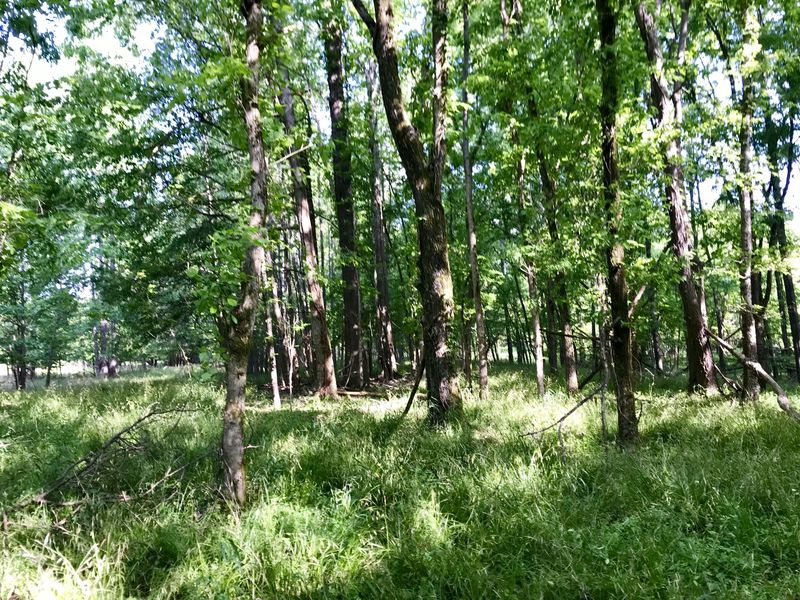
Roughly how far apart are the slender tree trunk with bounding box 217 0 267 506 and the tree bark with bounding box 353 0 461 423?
9.04ft

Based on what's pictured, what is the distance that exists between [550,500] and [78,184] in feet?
38.1

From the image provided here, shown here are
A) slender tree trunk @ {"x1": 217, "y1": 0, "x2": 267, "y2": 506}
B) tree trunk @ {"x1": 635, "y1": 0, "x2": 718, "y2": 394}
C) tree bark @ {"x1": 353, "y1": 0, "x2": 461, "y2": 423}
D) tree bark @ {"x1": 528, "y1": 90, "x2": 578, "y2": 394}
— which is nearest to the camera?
slender tree trunk @ {"x1": 217, "y1": 0, "x2": 267, "y2": 506}

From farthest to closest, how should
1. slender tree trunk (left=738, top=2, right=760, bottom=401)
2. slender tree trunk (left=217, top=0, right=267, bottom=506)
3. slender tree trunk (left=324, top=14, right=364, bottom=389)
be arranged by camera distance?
slender tree trunk (left=324, top=14, right=364, bottom=389) < slender tree trunk (left=738, top=2, right=760, bottom=401) < slender tree trunk (left=217, top=0, right=267, bottom=506)

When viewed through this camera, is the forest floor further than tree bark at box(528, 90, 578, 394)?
No

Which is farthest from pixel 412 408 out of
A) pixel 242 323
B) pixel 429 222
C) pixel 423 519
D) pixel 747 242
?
pixel 747 242

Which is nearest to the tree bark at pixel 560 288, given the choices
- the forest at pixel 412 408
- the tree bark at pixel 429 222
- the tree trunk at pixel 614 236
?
the forest at pixel 412 408

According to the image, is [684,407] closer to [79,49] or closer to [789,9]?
[789,9]

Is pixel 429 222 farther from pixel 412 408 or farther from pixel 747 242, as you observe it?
pixel 747 242

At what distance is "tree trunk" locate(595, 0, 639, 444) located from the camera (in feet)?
16.8

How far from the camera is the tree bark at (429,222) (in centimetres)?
677

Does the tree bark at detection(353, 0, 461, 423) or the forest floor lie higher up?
the tree bark at detection(353, 0, 461, 423)

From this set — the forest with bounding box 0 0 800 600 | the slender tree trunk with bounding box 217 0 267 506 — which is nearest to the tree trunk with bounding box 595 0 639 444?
the forest with bounding box 0 0 800 600

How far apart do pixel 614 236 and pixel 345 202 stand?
9564 mm

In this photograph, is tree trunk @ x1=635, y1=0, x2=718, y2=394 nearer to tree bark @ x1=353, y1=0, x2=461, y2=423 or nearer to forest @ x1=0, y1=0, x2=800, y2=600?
forest @ x1=0, y1=0, x2=800, y2=600
